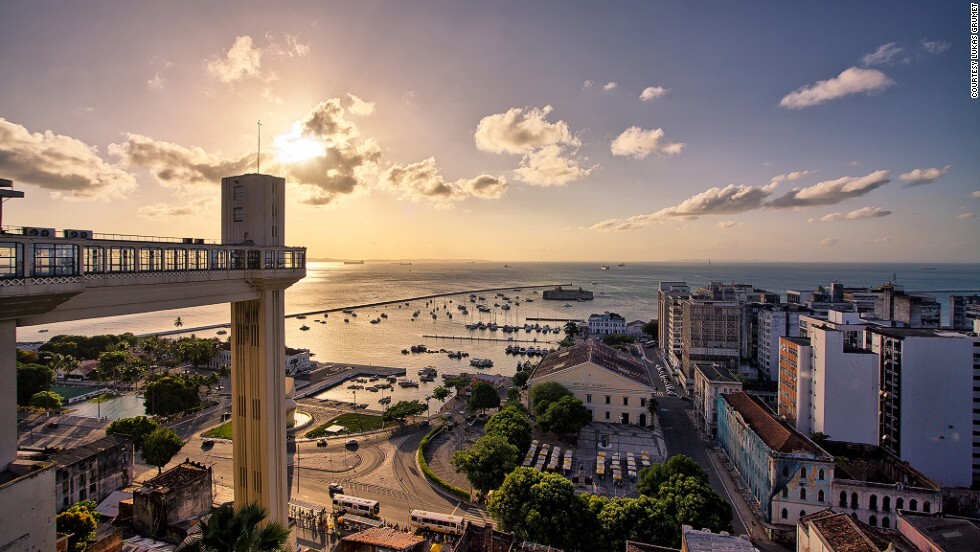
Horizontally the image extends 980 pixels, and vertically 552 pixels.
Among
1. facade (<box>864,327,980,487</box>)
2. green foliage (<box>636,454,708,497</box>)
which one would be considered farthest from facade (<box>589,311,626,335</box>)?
green foliage (<box>636,454,708,497</box>)

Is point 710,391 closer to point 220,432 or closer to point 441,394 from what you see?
point 441,394

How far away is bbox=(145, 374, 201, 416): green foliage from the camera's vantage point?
32.6 meters

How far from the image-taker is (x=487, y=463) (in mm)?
21984

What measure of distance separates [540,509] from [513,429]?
8458 millimetres

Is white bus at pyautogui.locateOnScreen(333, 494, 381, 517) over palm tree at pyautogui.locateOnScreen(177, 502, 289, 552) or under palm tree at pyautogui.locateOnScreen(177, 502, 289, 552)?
under

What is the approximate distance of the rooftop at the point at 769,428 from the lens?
21359 mm

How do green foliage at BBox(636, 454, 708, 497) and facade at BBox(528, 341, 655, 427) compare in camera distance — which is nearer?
green foliage at BBox(636, 454, 708, 497)

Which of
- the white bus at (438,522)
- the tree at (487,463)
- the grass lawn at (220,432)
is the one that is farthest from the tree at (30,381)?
the tree at (487,463)

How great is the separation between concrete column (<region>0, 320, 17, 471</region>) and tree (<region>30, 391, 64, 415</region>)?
114ft

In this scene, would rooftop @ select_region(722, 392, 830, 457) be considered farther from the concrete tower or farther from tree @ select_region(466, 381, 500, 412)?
the concrete tower

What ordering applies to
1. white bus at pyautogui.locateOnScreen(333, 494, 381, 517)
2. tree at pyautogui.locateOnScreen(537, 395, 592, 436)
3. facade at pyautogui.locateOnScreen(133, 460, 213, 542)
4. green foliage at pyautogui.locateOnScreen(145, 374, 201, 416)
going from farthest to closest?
green foliage at pyautogui.locateOnScreen(145, 374, 201, 416) < tree at pyautogui.locateOnScreen(537, 395, 592, 436) < white bus at pyautogui.locateOnScreen(333, 494, 381, 517) < facade at pyautogui.locateOnScreen(133, 460, 213, 542)

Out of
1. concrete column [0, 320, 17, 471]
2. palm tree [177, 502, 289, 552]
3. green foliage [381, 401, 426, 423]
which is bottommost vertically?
green foliage [381, 401, 426, 423]

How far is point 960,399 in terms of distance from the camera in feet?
79.3

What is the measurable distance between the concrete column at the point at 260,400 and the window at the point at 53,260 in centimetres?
522
